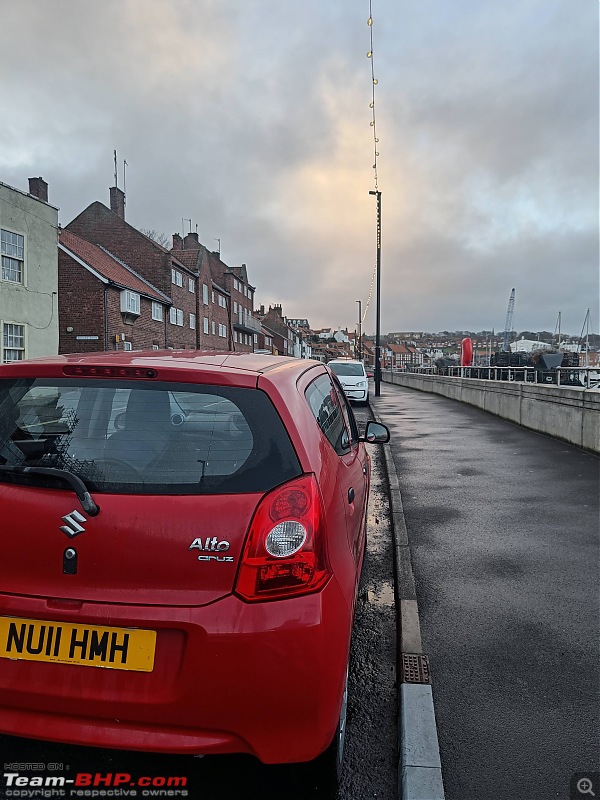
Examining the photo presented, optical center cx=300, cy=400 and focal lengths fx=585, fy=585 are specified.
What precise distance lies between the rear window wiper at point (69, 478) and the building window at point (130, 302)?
103 feet

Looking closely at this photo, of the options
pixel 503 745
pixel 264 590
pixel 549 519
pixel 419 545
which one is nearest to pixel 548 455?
pixel 549 519

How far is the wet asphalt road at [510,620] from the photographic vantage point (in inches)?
96.4

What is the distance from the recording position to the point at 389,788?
2283mm

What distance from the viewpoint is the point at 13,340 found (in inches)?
823

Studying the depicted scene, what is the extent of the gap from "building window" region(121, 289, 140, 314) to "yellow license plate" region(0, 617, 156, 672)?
31.5 meters

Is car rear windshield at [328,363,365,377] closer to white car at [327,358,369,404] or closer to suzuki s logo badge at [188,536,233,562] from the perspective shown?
white car at [327,358,369,404]

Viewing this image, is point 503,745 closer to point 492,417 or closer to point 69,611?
point 69,611

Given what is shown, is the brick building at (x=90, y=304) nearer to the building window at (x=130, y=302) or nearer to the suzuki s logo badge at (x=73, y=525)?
the building window at (x=130, y=302)

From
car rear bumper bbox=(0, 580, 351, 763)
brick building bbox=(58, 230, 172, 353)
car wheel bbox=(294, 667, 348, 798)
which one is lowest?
car wheel bbox=(294, 667, 348, 798)

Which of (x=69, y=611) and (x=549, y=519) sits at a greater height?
(x=69, y=611)

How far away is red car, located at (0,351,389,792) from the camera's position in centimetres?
185

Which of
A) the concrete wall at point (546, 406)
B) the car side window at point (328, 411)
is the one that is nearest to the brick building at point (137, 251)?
the concrete wall at point (546, 406)

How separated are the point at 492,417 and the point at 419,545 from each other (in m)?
12.0

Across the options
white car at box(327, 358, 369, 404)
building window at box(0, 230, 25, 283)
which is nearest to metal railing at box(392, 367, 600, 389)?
white car at box(327, 358, 369, 404)
